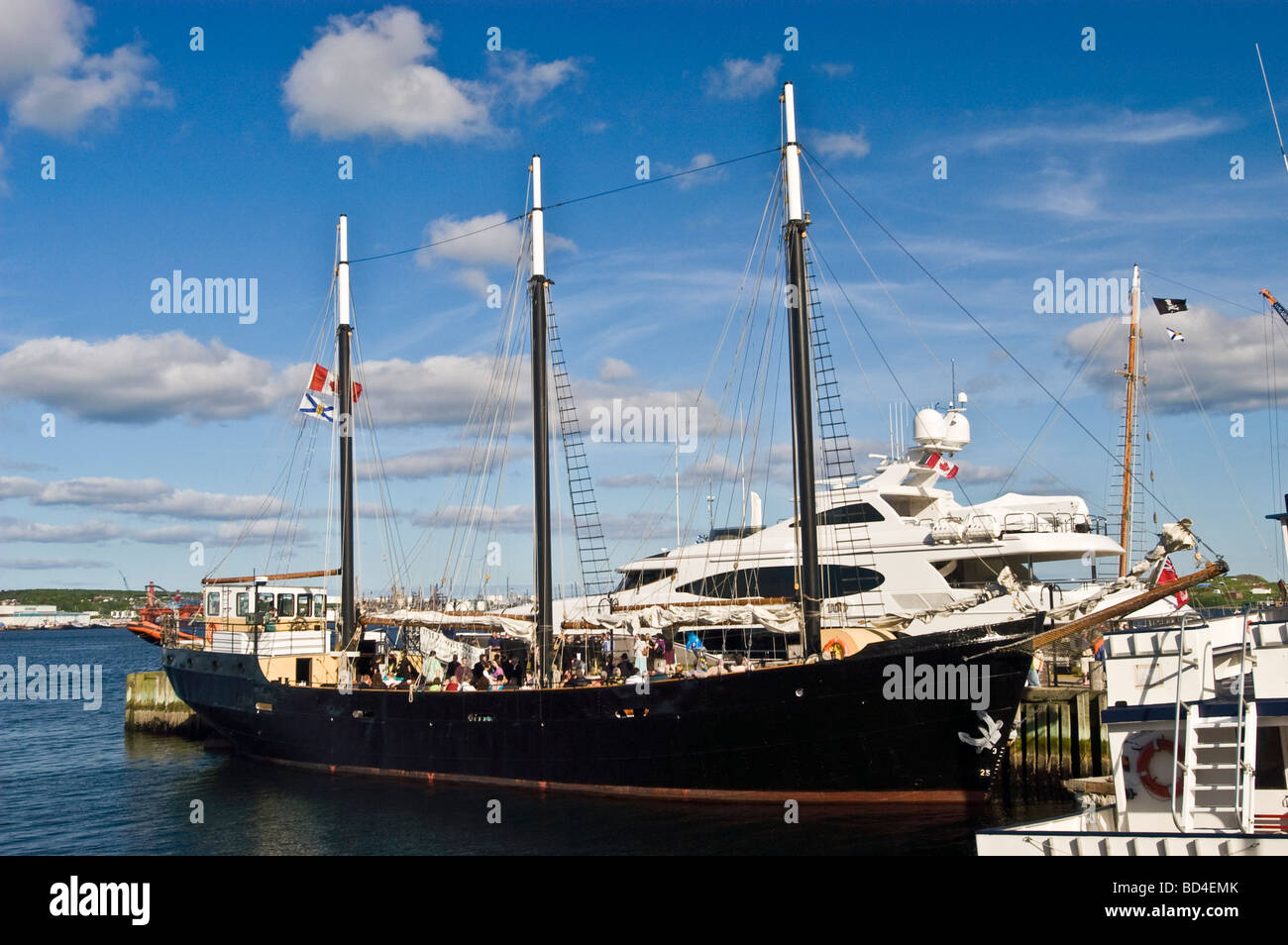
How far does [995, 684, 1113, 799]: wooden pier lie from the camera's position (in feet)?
85.3

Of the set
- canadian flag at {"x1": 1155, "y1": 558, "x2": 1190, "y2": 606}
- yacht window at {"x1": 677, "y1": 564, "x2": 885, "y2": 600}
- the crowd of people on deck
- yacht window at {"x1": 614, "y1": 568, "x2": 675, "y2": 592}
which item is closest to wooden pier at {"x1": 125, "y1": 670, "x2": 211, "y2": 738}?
the crowd of people on deck

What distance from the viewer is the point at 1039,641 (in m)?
22.0

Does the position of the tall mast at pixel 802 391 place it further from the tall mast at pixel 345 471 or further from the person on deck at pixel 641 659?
the tall mast at pixel 345 471

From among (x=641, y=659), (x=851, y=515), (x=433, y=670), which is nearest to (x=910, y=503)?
(x=851, y=515)

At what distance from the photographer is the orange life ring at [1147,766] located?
45.8 feet

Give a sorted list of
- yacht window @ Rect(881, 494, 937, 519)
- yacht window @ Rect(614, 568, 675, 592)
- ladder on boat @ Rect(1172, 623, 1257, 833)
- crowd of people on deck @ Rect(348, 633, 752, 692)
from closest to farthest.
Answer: ladder on boat @ Rect(1172, 623, 1257, 833) → crowd of people on deck @ Rect(348, 633, 752, 692) → yacht window @ Rect(881, 494, 937, 519) → yacht window @ Rect(614, 568, 675, 592)

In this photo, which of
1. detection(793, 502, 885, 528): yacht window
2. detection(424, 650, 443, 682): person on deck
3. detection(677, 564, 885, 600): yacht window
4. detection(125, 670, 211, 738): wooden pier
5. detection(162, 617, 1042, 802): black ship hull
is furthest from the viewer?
detection(125, 670, 211, 738): wooden pier

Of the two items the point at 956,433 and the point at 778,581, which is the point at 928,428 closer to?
the point at 956,433

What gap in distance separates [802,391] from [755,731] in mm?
7975

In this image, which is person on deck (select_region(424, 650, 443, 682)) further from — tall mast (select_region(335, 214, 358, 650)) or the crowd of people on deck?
tall mast (select_region(335, 214, 358, 650))

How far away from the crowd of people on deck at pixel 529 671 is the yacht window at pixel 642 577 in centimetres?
753

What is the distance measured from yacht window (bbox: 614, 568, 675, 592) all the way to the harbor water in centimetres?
1505
